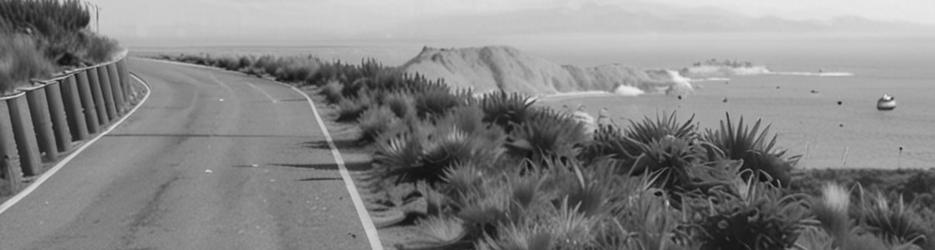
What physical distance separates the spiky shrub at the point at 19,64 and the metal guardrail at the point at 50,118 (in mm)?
593

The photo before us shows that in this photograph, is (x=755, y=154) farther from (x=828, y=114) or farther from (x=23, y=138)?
(x=828, y=114)

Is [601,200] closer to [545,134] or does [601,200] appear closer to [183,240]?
[183,240]

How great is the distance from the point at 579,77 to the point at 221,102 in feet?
379

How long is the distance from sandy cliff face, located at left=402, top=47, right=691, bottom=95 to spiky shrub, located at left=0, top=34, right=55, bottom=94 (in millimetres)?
78669

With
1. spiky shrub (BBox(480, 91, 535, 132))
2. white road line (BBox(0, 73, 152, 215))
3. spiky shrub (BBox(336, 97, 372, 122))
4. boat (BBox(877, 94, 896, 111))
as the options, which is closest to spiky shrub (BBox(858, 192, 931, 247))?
spiky shrub (BBox(480, 91, 535, 132))

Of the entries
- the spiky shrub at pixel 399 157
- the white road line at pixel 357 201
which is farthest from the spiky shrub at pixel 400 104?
the spiky shrub at pixel 399 157

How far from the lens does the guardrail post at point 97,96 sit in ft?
78.5

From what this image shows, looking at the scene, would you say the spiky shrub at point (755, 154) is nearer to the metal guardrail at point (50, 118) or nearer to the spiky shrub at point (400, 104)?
the metal guardrail at point (50, 118)

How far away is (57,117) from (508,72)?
107 metres

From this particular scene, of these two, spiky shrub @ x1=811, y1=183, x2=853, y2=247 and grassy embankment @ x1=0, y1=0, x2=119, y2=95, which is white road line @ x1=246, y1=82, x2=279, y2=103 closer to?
grassy embankment @ x1=0, y1=0, x2=119, y2=95

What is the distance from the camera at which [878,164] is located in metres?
64.5

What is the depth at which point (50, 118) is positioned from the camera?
18359mm

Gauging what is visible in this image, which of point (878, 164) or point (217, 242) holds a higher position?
point (217, 242)

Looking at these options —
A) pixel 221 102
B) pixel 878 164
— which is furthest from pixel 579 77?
pixel 221 102
